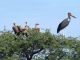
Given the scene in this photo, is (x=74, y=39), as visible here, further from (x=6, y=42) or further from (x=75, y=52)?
(x=6, y=42)

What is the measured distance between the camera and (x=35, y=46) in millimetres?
18578

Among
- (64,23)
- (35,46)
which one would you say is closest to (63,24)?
(64,23)

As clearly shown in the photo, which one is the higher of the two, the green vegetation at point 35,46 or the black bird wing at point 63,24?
the black bird wing at point 63,24

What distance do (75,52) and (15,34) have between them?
3152 mm

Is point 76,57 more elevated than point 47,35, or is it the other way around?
point 47,35

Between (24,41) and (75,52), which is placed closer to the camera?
(24,41)

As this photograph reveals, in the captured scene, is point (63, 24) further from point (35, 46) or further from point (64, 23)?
point (35, 46)

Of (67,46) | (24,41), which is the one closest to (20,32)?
(24,41)

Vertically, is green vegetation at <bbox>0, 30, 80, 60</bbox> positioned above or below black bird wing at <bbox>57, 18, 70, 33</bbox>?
below

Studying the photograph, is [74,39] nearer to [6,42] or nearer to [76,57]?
[76,57]

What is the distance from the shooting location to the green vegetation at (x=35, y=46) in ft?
59.9

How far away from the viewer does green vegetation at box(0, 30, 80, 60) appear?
1825cm

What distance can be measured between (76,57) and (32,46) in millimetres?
2452

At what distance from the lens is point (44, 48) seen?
60.5 ft
